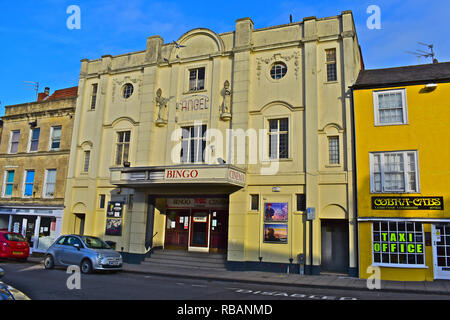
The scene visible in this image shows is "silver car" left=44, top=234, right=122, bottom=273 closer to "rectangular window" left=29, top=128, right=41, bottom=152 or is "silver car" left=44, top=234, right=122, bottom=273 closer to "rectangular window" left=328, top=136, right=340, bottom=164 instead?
"rectangular window" left=328, top=136, right=340, bottom=164

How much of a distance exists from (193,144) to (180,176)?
10.6 ft

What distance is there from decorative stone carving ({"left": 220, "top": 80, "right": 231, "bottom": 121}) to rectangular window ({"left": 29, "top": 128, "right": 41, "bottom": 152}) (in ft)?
48.1

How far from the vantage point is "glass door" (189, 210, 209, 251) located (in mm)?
20016

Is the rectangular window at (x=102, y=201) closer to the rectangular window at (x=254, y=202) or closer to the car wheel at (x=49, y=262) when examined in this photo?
the car wheel at (x=49, y=262)

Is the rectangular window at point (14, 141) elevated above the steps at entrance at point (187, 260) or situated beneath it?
elevated above

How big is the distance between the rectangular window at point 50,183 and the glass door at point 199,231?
1037cm

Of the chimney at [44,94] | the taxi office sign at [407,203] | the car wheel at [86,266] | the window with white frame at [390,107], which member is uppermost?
the chimney at [44,94]

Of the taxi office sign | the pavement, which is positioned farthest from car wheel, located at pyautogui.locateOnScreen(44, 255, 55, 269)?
the taxi office sign

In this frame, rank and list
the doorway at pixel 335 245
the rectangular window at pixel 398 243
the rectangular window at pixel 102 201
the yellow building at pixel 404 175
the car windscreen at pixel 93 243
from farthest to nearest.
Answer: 1. the rectangular window at pixel 102 201
2. the doorway at pixel 335 245
3. the car windscreen at pixel 93 243
4. the rectangular window at pixel 398 243
5. the yellow building at pixel 404 175

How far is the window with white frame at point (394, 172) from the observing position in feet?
51.5

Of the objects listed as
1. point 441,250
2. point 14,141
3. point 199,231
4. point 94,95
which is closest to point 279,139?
point 199,231

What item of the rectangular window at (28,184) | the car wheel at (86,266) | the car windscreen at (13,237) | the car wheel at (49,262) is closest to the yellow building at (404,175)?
the car wheel at (86,266)

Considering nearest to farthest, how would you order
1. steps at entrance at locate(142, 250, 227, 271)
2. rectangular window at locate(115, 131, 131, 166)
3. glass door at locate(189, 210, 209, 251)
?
steps at entrance at locate(142, 250, 227, 271) → glass door at locate(189, 210, 209, 251) → rectangular window at locate(115, 131, 131, 166)

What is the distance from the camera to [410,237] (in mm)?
15289
